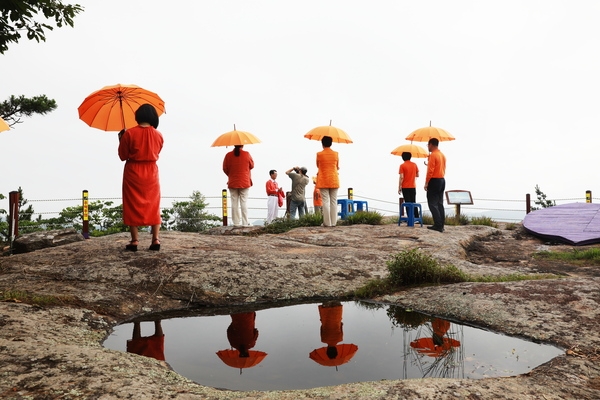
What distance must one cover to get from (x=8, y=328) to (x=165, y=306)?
155 cm

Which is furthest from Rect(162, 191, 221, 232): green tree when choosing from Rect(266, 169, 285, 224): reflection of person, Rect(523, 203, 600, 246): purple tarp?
Rect(523, 203, 600, 246): purple tarp

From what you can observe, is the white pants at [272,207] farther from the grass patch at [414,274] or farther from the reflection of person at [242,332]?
the reflection of person at [242,332]

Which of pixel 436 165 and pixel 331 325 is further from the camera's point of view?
pixel 436 165

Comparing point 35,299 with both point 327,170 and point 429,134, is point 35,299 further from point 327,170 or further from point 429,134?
point 429,134

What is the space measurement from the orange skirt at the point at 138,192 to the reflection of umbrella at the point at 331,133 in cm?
584

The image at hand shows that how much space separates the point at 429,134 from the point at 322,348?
9.23 m

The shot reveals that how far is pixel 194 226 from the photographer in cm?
1939

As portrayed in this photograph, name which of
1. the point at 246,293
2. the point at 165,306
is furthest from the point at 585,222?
the point at 165,306

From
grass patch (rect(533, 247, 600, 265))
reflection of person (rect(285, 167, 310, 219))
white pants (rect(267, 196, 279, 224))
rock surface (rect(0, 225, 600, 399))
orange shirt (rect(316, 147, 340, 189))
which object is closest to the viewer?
rock surface (rect(0, 225, 600, 399))

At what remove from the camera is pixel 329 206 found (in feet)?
37.6

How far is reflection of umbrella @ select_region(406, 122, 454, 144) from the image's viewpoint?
478 inches

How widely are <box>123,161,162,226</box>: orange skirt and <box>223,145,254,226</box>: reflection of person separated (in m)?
4.81

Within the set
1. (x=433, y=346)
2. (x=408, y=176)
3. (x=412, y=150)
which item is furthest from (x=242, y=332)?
(x=412, y=150)

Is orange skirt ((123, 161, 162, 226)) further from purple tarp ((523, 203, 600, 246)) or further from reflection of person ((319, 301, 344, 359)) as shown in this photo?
purple tarp ((523, 203, 600, 246))
